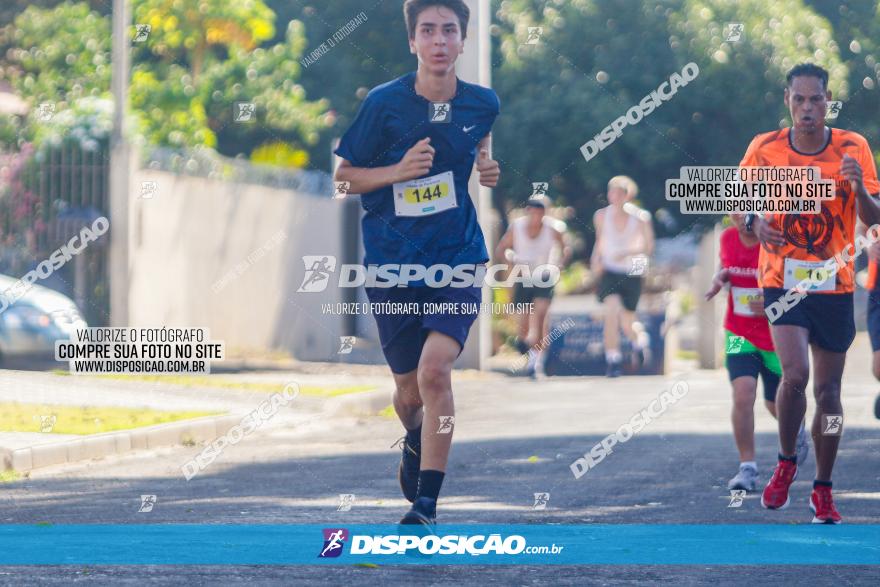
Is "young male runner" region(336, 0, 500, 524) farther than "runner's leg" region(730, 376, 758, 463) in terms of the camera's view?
No

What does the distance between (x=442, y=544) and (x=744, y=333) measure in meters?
3.07

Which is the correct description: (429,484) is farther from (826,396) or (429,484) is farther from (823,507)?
(826,396)

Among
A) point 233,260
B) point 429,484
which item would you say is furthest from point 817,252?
point 233,260

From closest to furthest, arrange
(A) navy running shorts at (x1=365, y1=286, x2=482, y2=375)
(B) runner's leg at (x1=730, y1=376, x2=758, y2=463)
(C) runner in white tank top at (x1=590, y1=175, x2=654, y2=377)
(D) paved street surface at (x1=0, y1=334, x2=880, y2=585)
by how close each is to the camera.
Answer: (D) paved street surface at (x1=0, y1=334, x2=880, y2=585) < (A) navy running shorts at (x1=365, y1=286, x2=482, y2=375) < (B) runner's leg at (x1=730, y1=376, x2=758, y2=463) < (C) runner in white tank top at (x1=590, y1=175, x2=654, y2=377)

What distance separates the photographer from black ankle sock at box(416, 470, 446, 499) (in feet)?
20.2

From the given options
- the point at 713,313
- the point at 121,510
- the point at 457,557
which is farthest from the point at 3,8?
the point at 457,557

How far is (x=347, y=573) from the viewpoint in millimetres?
5539

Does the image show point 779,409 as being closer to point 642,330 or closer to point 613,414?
point 613,414

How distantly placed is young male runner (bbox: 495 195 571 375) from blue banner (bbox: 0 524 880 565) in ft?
32.5

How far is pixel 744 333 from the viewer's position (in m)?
8.66

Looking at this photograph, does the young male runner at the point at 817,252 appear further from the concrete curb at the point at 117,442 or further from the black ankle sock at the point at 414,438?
the concrete curb at the point at 117,442

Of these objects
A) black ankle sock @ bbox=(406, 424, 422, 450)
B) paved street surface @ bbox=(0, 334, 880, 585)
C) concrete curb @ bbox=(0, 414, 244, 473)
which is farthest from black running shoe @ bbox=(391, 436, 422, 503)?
concrete curb @ bbox=(0, 414, 244, 473)

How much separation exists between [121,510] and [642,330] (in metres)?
11.0

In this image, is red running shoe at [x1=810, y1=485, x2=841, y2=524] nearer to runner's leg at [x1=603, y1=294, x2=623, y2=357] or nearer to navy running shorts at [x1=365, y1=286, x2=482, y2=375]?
navy running shorts at [x1=365, y1=286, x2=482, y2=375]
